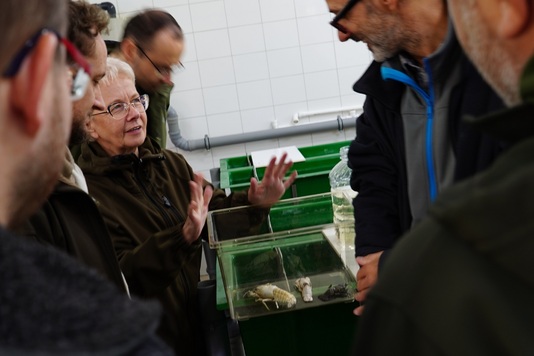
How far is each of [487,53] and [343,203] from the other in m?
1.41

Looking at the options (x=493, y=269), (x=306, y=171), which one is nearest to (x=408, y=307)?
(x=493, y=269)

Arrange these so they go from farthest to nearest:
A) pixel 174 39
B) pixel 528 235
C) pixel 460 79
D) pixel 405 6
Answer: pixel 174 39 → pixel 405 6 → pixel 460 79 → pixel 528 235

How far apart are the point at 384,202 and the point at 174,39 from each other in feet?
5.61

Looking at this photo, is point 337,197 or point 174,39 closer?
point 337,197


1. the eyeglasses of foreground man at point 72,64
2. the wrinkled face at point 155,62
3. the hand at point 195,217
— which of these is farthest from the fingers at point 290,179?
the eyeglasses of foreground man at point 72,64

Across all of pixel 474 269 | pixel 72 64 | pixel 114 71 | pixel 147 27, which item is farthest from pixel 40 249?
pixel 147 27

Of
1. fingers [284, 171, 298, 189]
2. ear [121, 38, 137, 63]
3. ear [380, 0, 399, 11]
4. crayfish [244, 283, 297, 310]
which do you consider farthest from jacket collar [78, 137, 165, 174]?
ear [380, 0, 399, 11]

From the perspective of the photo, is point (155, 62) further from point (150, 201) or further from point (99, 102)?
point (150, 201)

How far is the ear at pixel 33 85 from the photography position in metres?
0.58

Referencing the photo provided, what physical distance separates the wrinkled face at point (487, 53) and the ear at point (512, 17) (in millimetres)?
36

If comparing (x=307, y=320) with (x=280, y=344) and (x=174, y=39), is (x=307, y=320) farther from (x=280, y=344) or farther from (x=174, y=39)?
(x=174, y=39)

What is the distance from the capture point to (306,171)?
2.98 meters

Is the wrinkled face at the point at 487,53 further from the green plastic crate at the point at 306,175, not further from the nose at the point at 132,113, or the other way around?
the green plastic crate at the point at 306,175

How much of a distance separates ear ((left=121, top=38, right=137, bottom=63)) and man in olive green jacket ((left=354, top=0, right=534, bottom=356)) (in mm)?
2399
